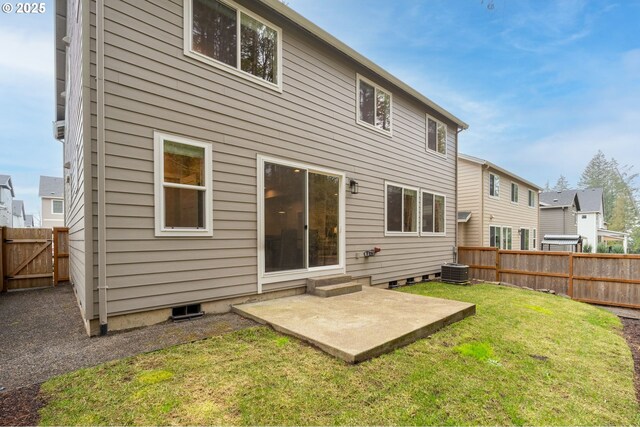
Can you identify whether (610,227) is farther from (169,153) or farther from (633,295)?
(169,153)

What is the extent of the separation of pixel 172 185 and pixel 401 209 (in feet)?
19.3

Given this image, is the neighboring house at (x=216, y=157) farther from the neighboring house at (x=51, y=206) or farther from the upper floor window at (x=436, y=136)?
the neighboring house at (x=51, y=206)

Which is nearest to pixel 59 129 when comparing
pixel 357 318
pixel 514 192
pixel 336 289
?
pixel 336 289

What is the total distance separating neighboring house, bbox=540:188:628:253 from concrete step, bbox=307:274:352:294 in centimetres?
2006

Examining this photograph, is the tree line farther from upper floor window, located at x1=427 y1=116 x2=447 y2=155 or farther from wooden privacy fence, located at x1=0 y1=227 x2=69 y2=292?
wooden privacy fence, located at x1=0 y1=227 x2=69 y2=292

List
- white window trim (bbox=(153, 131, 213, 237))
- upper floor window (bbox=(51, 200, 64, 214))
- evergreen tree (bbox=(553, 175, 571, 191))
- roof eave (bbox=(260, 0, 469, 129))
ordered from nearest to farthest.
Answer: white window trim (bbox=(153, 131, 213, 237))
roof eave (bbox=(260, 0, 469, 129))
upper floor window (bbox=(51, 200, 64, 214))
evergreen tree (bbox=(553, 175, 571, 191))

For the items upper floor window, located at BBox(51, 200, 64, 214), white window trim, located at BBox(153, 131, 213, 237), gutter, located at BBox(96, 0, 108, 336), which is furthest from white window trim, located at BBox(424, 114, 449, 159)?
upper floor window, located at BBox(51, 200, 64, 214)

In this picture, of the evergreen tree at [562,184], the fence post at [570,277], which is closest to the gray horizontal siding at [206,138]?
the fence post at [570,277]

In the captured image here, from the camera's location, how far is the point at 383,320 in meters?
3.78

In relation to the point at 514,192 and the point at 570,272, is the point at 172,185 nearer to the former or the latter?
the point at 570,272

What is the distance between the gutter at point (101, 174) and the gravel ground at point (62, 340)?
15.1 inches

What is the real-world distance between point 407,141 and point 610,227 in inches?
1867

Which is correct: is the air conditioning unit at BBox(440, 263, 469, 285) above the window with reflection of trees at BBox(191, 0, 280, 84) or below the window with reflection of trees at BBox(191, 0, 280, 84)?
Answer: below

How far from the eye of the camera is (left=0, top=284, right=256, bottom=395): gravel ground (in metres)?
2.54
